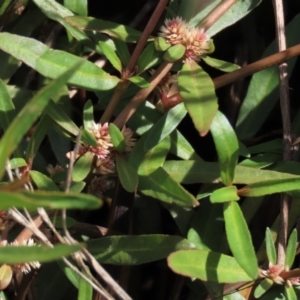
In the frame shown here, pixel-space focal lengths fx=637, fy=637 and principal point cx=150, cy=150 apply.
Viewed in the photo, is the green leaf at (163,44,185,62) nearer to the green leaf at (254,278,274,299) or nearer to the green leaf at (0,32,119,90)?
the green leaf at (0,32,119,90)

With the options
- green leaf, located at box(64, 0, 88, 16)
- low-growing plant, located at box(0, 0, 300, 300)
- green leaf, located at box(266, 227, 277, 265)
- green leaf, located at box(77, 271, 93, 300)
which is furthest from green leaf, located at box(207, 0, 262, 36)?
green leaf, located at box(77, 271, 93, 300)

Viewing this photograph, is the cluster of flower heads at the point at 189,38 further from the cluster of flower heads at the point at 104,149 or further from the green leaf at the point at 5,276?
the green leaf at the point at 5,276

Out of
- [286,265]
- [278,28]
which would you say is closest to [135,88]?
[278,28]

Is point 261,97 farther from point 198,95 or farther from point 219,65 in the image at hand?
point 198,95

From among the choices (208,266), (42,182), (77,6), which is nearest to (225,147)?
(208,266)

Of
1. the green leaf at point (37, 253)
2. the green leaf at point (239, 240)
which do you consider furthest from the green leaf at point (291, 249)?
the green leaf at point (37, 253)

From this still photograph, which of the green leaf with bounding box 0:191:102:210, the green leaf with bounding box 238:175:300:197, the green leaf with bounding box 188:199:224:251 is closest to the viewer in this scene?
the green leaf with bounding box 0:191:102:210

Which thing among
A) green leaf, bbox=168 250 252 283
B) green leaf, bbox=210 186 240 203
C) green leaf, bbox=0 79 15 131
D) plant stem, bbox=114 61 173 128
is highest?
plant stem, bbox=114 61 173 128
